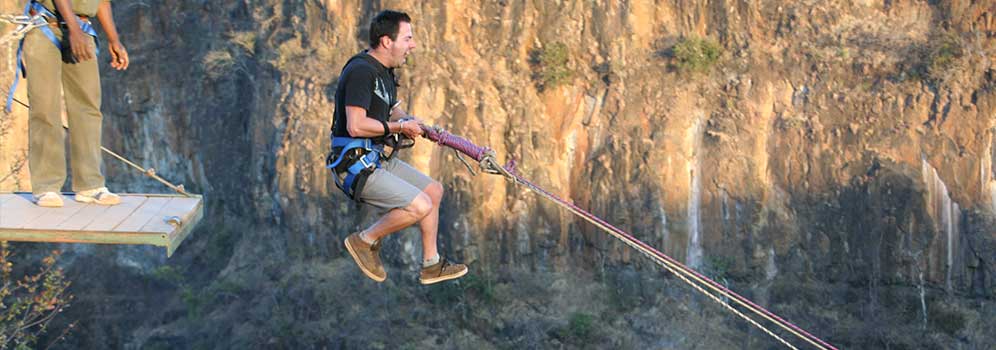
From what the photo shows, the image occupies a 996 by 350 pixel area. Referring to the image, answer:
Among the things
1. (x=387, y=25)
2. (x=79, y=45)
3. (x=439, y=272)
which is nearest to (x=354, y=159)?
(x=387, y=25)

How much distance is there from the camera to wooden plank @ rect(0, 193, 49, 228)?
8.96 m

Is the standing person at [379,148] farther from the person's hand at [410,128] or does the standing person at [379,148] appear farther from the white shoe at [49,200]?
the white shoe at [49,200]

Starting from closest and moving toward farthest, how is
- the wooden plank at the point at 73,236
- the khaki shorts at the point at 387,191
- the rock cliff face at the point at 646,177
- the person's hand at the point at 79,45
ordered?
the khaki shorts at the point at 387,191 < the wooden plank at the point at 73,236 < the person's hand at the point at 79,45 < the rock cliff face at the point at 646,177

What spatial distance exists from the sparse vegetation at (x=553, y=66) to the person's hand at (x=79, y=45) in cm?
1415

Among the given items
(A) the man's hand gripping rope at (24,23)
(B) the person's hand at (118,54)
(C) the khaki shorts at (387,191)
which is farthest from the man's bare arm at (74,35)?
(C) the khaki shorts at (387,191)

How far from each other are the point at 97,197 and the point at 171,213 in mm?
764

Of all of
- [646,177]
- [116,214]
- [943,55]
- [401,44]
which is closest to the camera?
[401,44]

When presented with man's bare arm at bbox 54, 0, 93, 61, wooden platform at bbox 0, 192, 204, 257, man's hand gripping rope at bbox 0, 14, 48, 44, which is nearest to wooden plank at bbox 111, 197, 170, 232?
wooden platform at bbox 0, 192, 204, 257

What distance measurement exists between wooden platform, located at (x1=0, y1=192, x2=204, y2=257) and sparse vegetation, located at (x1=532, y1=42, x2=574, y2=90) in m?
13.2

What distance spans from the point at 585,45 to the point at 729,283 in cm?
599

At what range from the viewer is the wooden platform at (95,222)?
28.8 ft

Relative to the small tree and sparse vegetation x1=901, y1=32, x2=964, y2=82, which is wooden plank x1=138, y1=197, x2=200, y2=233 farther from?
sparse vegetation x1=901, y1=32, x2=964, y2=82

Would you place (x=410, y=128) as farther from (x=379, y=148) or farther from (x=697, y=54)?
(x=697, y=54)

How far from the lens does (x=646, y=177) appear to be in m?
22.1
